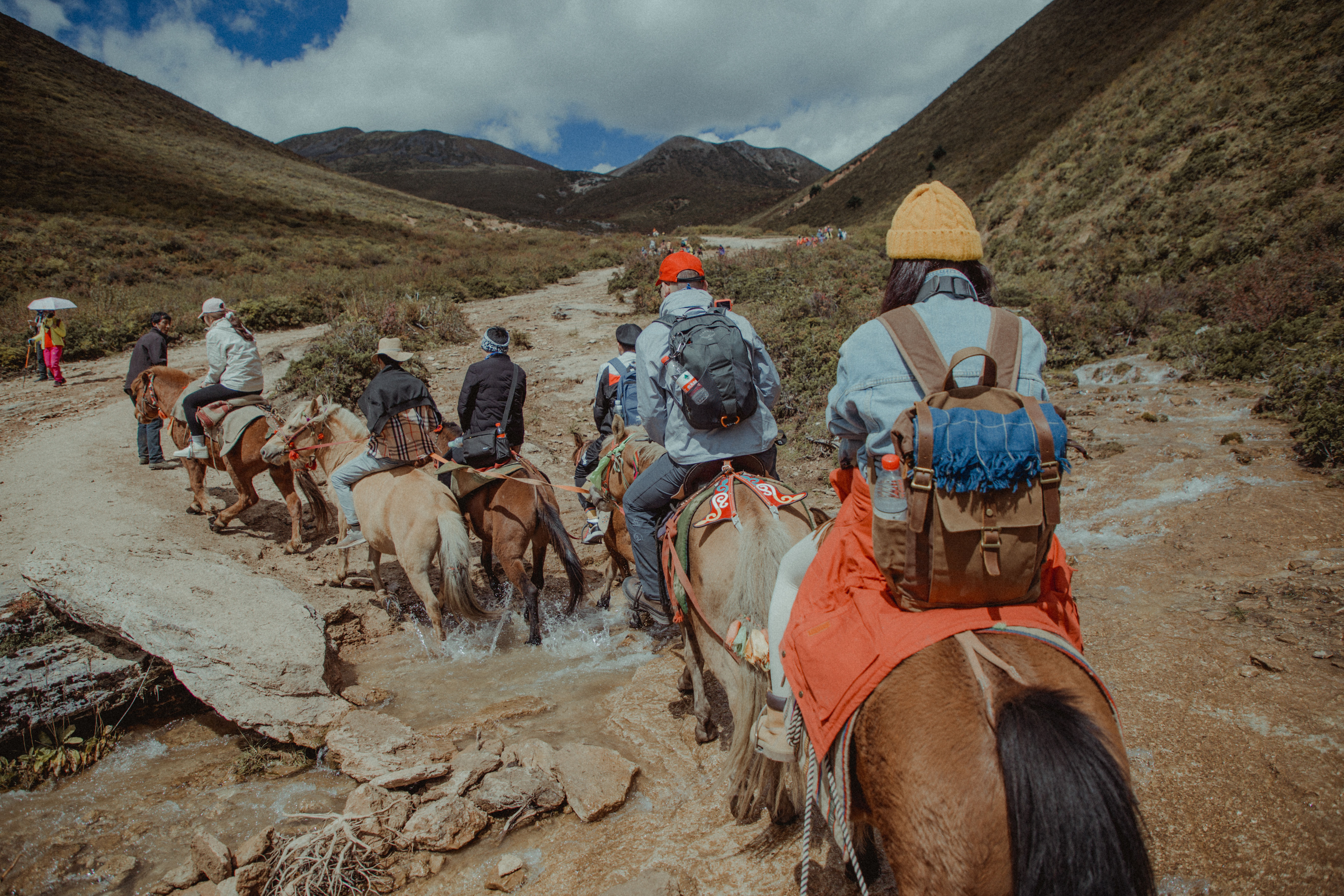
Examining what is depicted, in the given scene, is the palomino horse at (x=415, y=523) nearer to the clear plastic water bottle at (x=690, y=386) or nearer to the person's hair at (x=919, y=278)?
the clear plastic water bottle at (x=690, y=386)

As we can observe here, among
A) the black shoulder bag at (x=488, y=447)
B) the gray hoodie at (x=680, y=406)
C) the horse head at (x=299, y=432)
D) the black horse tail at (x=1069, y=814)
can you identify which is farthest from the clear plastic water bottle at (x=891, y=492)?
the horse head at (x=299, y=432)

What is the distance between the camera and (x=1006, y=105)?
136ft

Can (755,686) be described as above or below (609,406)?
below

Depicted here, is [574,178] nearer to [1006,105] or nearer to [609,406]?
[1006,105]

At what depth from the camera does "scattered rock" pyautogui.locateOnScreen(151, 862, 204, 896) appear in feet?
9.69

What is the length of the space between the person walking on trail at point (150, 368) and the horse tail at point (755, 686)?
29.9ft

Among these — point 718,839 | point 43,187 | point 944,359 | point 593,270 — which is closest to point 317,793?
point 718,839

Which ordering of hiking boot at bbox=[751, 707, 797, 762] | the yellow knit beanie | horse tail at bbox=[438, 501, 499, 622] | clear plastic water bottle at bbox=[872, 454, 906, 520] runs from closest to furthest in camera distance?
clear plastic water bottle at bbox=[872, 454, 906, 520], the yellow knit beanie, hiking boot at bbox=[751, 707, 797, 762], horse tail at bbox=[438, 501, 499, 622]

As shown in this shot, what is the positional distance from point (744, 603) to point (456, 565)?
279 centimetres

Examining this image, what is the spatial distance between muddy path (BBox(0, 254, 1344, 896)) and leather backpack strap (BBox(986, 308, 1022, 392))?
2.37m

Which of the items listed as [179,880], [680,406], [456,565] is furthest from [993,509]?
[456,565]

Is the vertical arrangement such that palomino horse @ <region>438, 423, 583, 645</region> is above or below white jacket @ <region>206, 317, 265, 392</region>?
below

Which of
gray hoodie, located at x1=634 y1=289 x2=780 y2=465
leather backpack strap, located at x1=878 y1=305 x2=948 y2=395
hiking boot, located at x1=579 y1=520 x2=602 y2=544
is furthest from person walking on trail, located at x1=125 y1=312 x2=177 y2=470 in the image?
leather backpack strap, located at x1=878 y1=305 x2=948 y2=395

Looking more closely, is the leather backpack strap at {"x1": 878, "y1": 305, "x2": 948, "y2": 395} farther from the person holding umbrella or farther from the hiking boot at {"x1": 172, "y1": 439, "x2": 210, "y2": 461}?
the person holding umbrella
